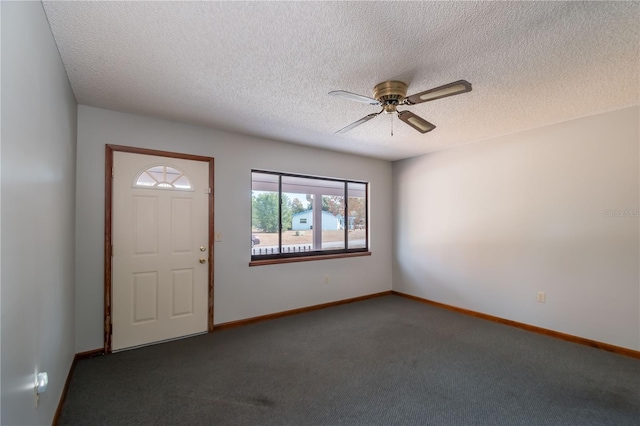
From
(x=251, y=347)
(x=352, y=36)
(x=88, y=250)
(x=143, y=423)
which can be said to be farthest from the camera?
(x=251, y=347)

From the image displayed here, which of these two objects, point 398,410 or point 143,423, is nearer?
point 143,423

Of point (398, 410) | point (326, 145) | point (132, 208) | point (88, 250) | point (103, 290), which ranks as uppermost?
point (326, 145)

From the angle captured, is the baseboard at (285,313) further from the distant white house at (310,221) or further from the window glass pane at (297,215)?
the distant white house at (310,221)

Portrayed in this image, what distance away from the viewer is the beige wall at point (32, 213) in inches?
43.4

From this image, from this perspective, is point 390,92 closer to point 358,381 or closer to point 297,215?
point 358,381

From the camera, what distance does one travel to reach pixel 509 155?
373 cm

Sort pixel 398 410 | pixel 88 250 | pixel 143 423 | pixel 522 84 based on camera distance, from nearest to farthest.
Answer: pixel 143 423 < pixel 398 410 < pixel 522 84 < pixel 88 250

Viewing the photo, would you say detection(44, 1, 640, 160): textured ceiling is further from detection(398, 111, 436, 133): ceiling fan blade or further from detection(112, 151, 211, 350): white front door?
detection(112, 151, 211, 350): white front door

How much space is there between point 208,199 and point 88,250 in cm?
123

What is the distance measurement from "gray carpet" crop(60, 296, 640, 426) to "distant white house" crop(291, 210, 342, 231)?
1.53 meters

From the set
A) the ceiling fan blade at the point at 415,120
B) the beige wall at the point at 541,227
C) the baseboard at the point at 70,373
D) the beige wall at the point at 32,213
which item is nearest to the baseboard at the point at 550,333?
the beige wall at the point at 541,227

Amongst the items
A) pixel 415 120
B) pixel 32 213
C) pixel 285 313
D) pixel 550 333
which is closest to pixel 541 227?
pixel 550 333

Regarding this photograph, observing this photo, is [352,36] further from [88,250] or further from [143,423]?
[88,250]

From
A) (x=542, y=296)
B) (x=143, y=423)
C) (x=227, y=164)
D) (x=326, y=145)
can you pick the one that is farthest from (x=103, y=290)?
(x=542, y=296)
